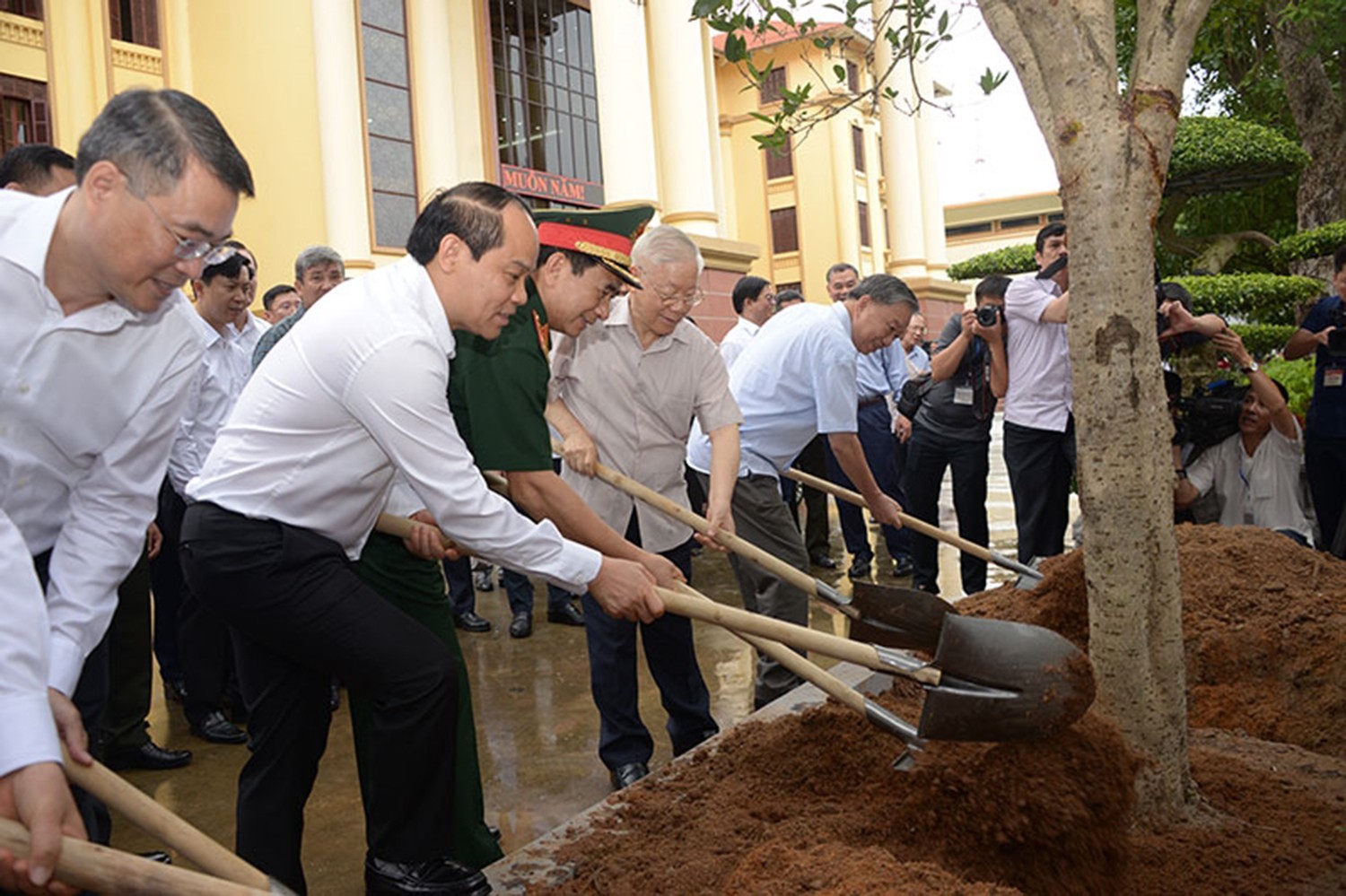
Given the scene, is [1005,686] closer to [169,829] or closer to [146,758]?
[169,829]

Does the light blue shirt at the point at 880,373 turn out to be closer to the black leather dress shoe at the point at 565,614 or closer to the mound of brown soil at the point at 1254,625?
the black leather dress shoe at the point at 565,614

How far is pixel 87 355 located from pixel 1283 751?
3.40 meters

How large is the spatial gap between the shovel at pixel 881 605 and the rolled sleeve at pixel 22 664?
2.00 meters

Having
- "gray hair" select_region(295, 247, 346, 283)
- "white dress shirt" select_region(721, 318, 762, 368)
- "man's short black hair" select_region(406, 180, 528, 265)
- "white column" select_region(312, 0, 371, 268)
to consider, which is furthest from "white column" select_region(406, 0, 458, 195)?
"man's short black hair" select_region(406, 180, 528, 265)

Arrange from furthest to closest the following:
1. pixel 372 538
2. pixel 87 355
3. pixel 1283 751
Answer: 1. pixel 1283 751
2. pixel 372 538
3. pixel 87 355

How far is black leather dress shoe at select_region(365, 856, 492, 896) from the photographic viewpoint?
2.55m

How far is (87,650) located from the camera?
2088mm

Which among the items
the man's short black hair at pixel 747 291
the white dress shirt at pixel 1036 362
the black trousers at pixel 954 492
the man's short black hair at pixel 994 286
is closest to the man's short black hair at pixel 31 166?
the white dress shirt at pixel 1036 362

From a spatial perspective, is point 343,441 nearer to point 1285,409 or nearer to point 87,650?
point 87,650

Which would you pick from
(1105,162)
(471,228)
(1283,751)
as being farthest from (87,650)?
(1283,751)

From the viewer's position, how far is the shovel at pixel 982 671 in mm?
2541

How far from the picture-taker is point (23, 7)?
1216 centimetres

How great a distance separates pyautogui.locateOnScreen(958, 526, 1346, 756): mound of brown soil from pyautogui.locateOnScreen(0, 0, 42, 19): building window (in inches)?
500

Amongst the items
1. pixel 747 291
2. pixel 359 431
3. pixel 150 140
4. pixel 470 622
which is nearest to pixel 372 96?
pixel 747 291
